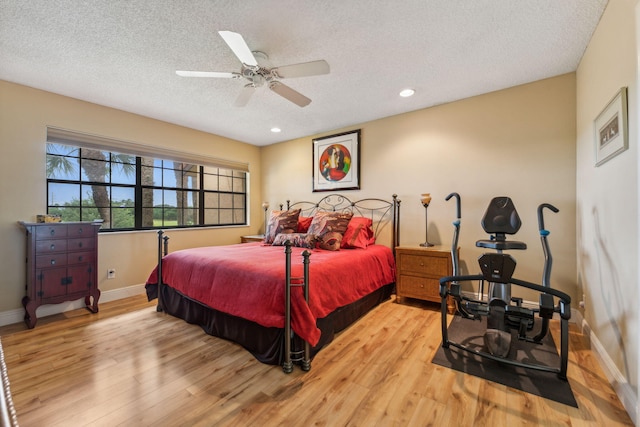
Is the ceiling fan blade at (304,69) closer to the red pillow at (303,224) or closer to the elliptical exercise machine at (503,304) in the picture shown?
the elliptical exercise machine at (503,304)

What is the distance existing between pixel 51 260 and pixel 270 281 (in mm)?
2441

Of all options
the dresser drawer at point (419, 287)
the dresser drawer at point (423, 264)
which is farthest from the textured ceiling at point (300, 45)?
the dresser drawer at point (419, 287)

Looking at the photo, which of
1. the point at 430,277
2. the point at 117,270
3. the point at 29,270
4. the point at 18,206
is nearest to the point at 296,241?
the point at 430,277

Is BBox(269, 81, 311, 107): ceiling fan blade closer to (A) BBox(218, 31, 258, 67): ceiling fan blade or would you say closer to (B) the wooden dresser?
(A) BBox(218, 31, 258, 67): ceiling fan blade

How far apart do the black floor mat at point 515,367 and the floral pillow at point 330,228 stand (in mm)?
1460

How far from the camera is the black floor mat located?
169 centimetres

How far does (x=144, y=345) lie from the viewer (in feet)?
7.46

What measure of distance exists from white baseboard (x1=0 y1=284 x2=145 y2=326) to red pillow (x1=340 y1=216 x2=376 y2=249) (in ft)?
9.38

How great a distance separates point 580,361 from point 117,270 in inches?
188

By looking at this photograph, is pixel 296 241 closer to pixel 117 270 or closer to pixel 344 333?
pixel 344 333

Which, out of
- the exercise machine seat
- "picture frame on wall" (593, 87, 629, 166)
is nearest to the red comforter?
the exercise machine seat

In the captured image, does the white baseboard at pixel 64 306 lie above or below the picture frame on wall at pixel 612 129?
below

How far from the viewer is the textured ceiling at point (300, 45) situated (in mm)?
1820

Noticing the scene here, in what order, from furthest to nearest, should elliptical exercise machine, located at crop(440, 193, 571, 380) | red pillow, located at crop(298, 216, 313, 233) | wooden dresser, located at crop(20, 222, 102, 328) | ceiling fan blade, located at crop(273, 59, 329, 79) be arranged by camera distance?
1. red pillow, located at crop(298, 216, 313, 233)
2. wooden dresser, located at crop(20, 222, 102, 328)
3. ceiling fan blade, located at crop(273, 59, 329, 79)
4. elliptical exercise machine, located at crop(440, 193, 571, 380)
